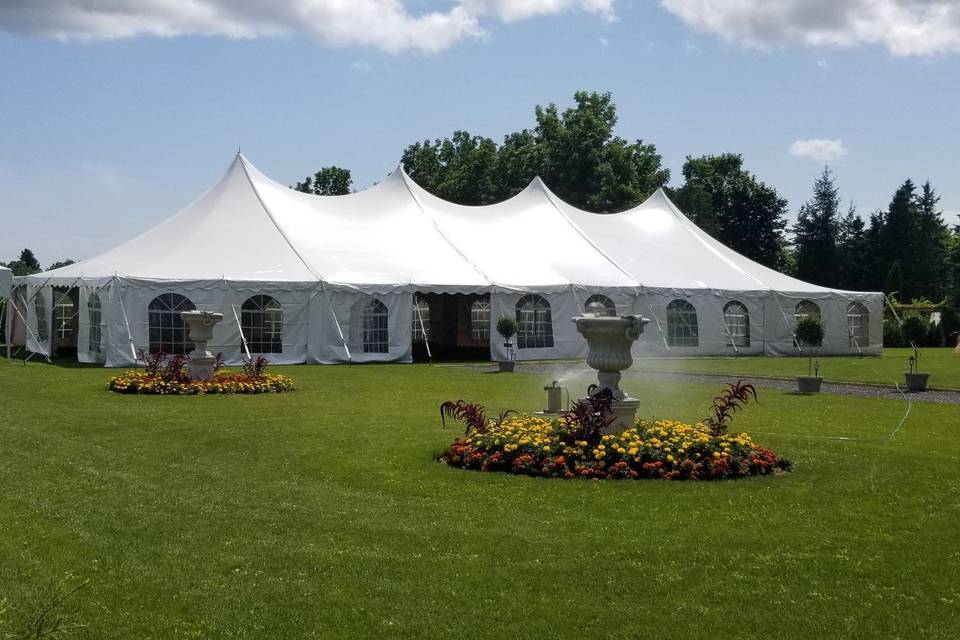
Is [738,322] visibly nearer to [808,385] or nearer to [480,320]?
[480,320]

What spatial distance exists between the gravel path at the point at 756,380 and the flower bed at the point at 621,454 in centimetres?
844

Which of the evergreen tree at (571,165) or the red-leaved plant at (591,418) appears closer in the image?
the red-leaved plant at (591,418)

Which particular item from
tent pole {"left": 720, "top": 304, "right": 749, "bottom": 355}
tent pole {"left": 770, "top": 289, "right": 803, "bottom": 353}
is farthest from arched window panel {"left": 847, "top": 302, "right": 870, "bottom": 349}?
tent pole {"left": 720, "top": 304, "right": 749, "bottom": 355}

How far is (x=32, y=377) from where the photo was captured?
1884 centimetres

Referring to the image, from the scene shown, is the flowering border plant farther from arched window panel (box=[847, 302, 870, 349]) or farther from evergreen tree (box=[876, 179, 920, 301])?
evergreen tree (box=[876, 179, 920, 301])

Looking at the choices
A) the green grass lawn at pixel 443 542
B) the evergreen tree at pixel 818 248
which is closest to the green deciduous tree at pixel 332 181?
the evergreen tree at pixel 818 248

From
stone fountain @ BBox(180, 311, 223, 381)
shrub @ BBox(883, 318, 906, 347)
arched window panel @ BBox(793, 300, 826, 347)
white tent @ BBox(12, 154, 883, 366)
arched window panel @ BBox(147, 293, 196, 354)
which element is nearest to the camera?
stone fountain @ BBox(180, 311, 223, 381)

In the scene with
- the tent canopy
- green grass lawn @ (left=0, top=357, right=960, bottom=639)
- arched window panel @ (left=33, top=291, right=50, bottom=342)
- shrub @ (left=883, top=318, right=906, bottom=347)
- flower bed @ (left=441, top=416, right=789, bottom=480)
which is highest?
the tent canopy

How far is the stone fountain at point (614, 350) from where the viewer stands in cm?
947

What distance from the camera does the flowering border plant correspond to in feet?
53.0

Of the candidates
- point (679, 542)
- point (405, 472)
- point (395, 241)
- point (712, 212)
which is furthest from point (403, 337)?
point (712, 212)

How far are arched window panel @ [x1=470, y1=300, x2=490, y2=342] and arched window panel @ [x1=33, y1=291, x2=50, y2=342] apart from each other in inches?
525

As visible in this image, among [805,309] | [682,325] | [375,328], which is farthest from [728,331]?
[375,328]

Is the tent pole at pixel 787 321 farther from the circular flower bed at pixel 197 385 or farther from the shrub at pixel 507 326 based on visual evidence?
the circular flower bed at pixel 197 385
